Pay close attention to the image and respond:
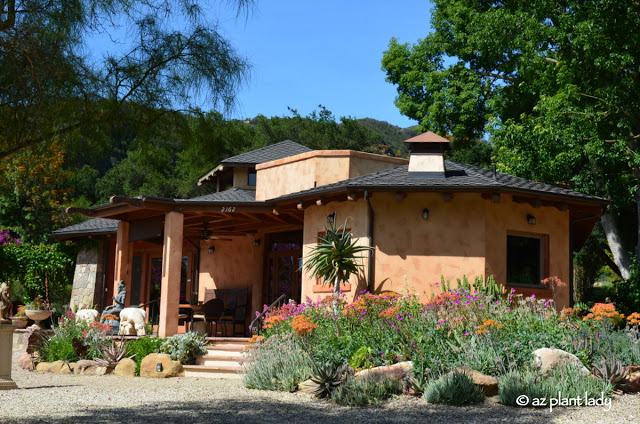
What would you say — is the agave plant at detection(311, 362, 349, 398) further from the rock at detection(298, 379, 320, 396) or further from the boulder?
the boulder

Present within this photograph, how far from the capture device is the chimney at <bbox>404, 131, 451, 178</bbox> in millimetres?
14031

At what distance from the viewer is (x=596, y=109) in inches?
666

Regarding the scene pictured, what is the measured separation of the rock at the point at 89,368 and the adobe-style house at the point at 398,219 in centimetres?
154

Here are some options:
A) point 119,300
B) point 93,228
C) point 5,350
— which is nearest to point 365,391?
point 5,350

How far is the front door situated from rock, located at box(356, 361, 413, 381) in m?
7.71

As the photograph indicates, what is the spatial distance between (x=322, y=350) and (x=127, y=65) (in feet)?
17.8

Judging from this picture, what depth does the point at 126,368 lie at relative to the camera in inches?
506

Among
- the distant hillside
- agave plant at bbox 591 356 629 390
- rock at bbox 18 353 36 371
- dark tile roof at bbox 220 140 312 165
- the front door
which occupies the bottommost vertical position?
rock at bbox 18 353 36 371

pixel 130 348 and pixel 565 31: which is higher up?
pixel 565 31

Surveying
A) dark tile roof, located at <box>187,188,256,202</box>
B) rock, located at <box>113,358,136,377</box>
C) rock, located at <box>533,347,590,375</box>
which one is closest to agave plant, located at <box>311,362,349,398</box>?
rock, located at <box>533,347,590,375</box>

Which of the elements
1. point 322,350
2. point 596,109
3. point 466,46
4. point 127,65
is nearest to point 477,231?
point 322,350

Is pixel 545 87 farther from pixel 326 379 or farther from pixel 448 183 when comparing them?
pixel 326 379

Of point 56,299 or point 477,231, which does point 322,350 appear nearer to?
point 477,231

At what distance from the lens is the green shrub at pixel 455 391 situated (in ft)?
27.7
